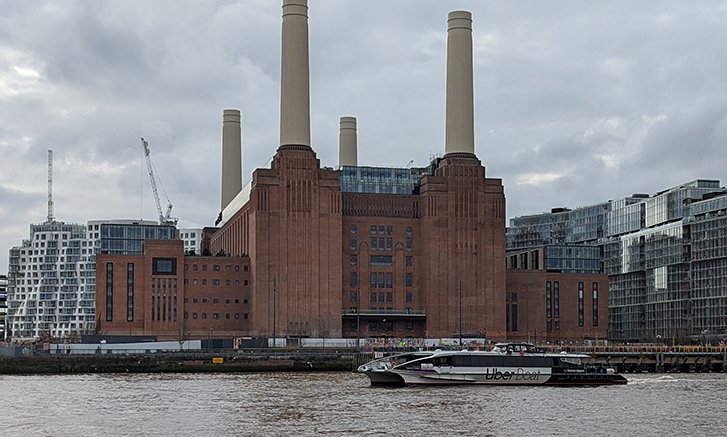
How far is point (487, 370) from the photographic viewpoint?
111 metres

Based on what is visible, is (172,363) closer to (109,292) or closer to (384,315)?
(109,292)

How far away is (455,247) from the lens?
186 metres

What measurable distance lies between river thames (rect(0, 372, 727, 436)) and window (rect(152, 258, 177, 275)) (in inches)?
2582

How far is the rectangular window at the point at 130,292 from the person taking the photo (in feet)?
609

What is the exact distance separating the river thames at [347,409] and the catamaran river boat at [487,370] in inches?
95.9

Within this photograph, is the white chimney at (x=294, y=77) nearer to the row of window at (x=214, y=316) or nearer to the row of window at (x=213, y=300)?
the row of window at (x=213, y=300)

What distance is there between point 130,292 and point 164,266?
6705 mm

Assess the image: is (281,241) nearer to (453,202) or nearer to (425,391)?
(453,202)

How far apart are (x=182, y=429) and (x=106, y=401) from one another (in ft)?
→ 76.3

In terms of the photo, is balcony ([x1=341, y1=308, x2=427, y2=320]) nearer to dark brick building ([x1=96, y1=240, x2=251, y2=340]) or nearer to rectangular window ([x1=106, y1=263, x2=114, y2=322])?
dark brick building ([x1=96, y1=240, x2=251, y2=340])

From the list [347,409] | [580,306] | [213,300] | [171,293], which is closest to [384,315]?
[213,300]

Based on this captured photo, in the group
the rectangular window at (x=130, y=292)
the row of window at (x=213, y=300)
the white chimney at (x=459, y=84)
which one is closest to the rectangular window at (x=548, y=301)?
the white chimney at (x=459, y=84)

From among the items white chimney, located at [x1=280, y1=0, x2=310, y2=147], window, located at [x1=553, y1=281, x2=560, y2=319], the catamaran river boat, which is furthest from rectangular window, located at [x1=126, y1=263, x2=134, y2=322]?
the catamaran river boat

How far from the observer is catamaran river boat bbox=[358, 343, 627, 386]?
108750 mm
